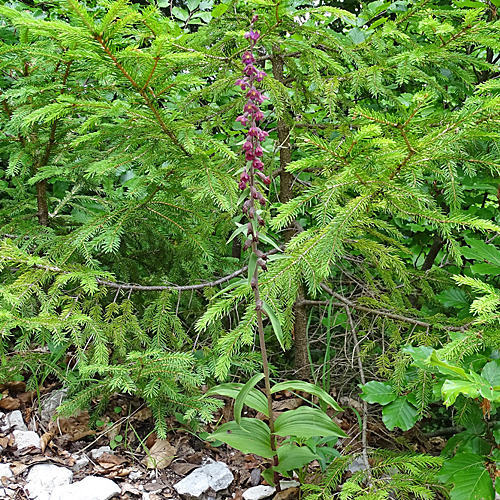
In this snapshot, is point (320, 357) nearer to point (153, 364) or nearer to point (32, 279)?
point (153, 364)

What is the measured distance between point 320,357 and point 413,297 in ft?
2.64

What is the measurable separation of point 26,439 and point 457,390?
202 centimetres

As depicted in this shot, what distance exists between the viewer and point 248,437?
1774mm

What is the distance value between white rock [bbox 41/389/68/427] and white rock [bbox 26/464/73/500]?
34 centimetres

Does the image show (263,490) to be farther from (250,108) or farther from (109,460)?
(250,108)

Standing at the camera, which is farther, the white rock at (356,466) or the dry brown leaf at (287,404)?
the dry brown leaf at (287,404)

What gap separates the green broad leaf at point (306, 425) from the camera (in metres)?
1.65

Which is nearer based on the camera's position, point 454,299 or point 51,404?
point 454,299

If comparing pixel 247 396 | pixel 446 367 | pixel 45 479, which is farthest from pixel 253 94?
pixel 45 479

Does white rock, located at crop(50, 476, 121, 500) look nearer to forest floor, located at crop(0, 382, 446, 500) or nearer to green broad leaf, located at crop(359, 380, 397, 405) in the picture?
forest floor, located at crop(0, 382, 446, 500)

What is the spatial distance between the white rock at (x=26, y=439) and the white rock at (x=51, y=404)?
0.36 ft

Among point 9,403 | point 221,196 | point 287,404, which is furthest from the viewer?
point 287,404

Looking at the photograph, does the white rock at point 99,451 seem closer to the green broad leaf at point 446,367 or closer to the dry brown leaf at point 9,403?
the dry brown leaf at point 9,403

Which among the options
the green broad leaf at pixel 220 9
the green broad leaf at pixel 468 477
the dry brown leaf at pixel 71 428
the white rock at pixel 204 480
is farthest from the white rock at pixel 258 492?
the green broad leaf at pixel 220 9
